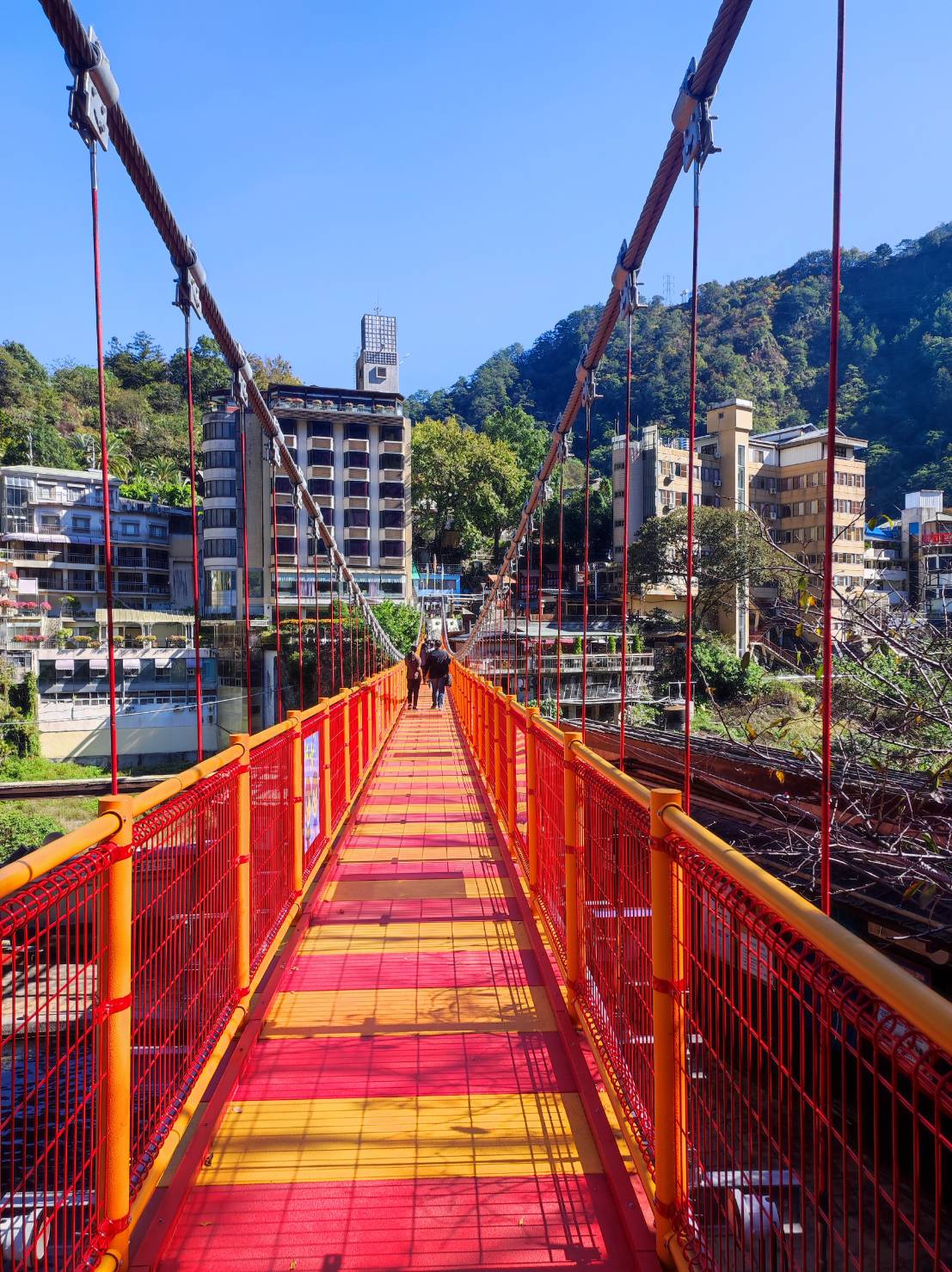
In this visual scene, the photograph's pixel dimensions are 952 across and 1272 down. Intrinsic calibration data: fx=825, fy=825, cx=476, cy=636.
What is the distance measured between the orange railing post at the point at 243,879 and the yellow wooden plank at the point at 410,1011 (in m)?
0.23

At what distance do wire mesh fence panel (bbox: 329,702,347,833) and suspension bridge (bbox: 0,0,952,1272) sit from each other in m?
1.47

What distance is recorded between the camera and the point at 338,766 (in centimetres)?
563

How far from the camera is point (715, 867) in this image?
5.20 ft

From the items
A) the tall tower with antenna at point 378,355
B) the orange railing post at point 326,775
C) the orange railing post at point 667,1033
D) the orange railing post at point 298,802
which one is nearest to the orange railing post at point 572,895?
the orange railing post at point 667,1033

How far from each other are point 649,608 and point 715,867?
4125cm

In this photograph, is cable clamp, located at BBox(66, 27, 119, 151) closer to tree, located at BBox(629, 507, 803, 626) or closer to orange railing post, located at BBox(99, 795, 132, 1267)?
orange railing post, located at BBox(99, 795, 132, 1267)

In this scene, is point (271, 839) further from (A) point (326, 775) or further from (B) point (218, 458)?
(B) point (218, 458)

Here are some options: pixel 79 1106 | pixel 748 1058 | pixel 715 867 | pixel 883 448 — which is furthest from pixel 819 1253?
pixel 883 448

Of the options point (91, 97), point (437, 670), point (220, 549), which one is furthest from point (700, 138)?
point (220, 549)

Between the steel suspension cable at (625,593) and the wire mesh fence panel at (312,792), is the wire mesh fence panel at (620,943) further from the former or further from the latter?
the wire mesh fence panel at (312,792)

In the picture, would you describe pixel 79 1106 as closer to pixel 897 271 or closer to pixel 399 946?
pixel 399 946

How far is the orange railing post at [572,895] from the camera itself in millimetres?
2936

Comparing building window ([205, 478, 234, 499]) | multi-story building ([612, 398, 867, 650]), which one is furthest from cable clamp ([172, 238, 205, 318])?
building window ([205, 478, 234, 499])

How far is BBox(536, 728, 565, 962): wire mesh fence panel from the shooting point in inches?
132
